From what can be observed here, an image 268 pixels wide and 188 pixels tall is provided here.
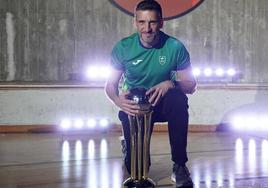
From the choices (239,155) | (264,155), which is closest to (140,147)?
(239,155)

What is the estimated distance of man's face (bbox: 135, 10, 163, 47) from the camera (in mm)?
1869

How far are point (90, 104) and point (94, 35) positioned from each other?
66 centimetres

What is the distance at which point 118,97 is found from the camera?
1.91 metres

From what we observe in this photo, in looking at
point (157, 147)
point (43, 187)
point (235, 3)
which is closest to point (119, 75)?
point (43, 187)

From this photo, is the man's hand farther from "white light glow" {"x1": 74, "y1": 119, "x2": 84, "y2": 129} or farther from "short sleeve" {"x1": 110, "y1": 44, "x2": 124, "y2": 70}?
"white light glow" {"x1": 74, "y1": 119, "x2": 84, "y2": 129}

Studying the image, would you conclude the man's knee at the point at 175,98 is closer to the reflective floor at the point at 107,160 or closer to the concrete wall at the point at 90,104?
the reflective floor at the point at 107,160

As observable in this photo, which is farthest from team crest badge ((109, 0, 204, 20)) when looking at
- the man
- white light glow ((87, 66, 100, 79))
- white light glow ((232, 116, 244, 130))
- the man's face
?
the man's face

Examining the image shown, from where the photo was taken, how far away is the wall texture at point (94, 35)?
12.5ft

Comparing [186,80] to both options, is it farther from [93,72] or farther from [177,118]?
[93,72]

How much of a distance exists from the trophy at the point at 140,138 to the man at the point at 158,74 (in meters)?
0.07

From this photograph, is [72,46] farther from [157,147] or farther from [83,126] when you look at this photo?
[157,147]

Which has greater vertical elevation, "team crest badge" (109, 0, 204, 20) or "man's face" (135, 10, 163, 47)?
"team crest badge" (109, 0, 204, 20)

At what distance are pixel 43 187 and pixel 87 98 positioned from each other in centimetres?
188

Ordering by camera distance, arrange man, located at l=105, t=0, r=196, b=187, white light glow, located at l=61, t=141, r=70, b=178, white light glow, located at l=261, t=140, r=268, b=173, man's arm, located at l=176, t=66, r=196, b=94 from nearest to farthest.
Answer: man, located at l=105, t=0, r=196, b=187 < man's arm, located at l=176, t=66, r=196, b=94 < white light glow, located at l=61, t=141, r=70, b=178 < white light glow, located at l=261, t=140, r=268, b=173
